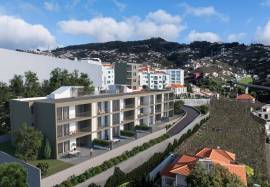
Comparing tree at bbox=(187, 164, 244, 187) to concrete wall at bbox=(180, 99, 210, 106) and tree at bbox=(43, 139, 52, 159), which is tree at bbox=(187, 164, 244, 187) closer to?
tree at bbox=(43, 139, 52, 159)

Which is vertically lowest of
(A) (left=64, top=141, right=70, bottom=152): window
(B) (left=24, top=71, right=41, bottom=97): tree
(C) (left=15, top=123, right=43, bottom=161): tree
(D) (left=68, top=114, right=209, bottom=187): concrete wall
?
(D) (left=68, top=114, right=209, bottom=187): concrete wall

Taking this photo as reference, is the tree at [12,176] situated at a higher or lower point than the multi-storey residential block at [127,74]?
lower

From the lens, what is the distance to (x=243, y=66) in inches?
7249

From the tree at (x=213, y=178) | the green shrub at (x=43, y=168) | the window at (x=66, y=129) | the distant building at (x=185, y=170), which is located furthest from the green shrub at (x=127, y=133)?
the tree at (x=213, y=178)

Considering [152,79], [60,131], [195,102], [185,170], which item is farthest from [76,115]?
[152,79]

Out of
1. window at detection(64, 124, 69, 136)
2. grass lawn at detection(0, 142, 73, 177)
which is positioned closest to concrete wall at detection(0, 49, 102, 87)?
grass lawn at detection(0, 142, 73, 177)

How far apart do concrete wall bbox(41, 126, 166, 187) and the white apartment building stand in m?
26.6

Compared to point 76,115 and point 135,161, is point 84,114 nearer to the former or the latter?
point 76,115

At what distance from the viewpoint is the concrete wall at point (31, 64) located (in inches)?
2250

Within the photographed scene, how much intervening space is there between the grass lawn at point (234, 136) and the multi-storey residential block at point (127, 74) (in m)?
26.1

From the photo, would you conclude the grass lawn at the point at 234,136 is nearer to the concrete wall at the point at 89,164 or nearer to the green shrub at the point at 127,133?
the concrete wall at the point at 89,164

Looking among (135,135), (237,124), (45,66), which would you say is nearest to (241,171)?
(135,135)

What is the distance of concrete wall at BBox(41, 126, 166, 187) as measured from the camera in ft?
90.5

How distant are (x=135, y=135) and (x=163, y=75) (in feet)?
223
